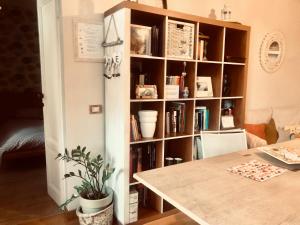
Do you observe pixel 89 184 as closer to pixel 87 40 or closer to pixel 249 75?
pixel 87 40

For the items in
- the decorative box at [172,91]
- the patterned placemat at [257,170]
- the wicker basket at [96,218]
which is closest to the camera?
the patterned placemat at [257,170]

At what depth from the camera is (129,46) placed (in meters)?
1.97

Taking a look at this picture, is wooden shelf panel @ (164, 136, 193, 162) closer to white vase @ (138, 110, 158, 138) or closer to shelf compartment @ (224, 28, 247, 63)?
white vase @ (138, 110, 158, 138)

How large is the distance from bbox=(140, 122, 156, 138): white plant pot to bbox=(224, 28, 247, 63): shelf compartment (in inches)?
42.7

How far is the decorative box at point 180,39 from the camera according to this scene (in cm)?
223

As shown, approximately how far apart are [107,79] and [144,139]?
2.05 feet

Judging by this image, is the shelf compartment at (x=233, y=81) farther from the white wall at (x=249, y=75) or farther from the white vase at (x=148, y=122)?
the white vase at (x=148, y=122)

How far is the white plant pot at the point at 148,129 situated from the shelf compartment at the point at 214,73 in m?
0.82

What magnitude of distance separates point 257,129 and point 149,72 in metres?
1.67

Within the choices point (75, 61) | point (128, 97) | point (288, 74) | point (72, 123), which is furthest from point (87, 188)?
point (288, 74)

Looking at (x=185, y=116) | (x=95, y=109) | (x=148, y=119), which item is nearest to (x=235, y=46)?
(x=185, y=116)

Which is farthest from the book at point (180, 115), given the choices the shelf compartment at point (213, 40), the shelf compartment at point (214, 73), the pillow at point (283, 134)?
the pillow at point (283, 134)

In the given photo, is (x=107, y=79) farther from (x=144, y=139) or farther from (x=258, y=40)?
(x=258, y=40)

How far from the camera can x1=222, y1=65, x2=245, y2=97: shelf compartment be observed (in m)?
2.77
